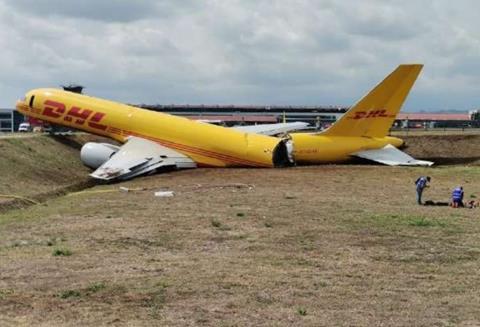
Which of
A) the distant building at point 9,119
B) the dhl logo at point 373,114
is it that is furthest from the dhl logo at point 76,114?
the distant building at point 9,119

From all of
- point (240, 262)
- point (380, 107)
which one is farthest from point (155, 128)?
point (240, 262)

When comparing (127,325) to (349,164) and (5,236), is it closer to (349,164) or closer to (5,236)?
(5,236)

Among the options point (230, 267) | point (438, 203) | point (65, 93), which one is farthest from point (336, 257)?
point (65, 93)

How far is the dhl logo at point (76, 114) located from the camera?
146 feet

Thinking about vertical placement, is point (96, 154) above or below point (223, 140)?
below

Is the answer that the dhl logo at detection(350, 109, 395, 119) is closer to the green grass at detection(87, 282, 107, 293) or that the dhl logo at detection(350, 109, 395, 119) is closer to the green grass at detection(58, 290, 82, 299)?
the green grass at detection(87, 282, 107, 293)

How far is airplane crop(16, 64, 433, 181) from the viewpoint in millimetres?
39781

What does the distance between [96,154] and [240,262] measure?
29.2 m

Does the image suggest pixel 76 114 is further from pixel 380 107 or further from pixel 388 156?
pixel 388 156

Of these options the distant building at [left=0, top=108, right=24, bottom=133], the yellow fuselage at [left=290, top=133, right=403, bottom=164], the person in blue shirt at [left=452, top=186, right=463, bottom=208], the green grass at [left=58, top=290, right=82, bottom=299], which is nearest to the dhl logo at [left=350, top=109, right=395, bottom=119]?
the yellow fuselage at [left=290, top=133, right=403, bottom=164]

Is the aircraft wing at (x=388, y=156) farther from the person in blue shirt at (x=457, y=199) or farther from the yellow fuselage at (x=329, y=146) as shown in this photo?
the person in blue shirt at (x=457, y=199)

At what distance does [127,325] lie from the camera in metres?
9.30

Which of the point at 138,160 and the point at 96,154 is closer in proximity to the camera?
the point at 138,160

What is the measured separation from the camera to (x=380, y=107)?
39969 millimetres
